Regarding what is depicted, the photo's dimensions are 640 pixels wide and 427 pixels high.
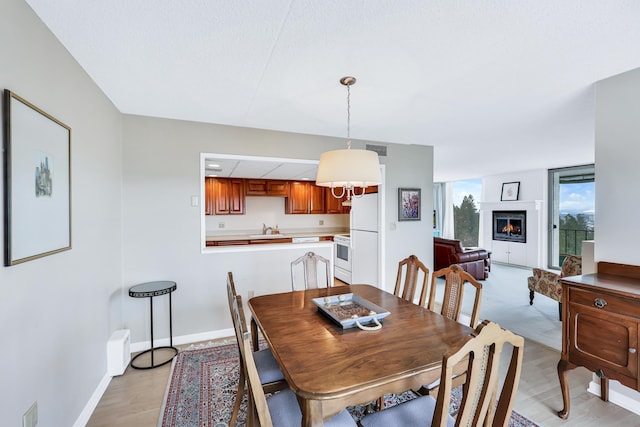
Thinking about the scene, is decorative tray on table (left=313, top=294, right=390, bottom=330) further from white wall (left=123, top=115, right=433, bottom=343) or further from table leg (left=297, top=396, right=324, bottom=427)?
white wall (left=123, top=115, right=433, bottom=343)

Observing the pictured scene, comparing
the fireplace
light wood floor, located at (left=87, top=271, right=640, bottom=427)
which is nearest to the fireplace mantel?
the fireplace

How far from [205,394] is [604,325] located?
2.70m

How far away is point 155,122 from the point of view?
9.84ft

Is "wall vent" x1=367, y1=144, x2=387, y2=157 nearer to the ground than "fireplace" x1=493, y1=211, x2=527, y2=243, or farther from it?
farther from it

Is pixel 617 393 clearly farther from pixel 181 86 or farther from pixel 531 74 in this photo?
pixel 181 86

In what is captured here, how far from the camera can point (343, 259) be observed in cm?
549

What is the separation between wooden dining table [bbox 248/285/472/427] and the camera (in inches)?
46.0

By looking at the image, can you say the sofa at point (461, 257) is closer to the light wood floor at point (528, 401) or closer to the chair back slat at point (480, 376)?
the light wood floor at point (528, 401)

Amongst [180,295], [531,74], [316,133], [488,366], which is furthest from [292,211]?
[488,366]

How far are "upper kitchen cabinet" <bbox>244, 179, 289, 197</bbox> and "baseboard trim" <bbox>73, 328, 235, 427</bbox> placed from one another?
322 cm

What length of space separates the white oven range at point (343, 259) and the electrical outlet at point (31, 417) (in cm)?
421

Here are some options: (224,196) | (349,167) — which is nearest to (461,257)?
(349,167)

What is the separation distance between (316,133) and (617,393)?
3485 mm

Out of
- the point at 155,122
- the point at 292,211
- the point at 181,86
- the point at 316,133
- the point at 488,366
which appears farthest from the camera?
the point at 292,211
